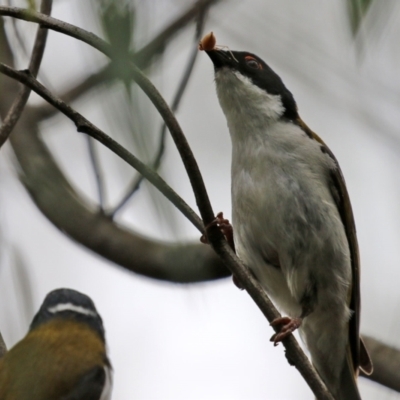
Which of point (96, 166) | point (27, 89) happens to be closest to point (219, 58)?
point (96, 166)

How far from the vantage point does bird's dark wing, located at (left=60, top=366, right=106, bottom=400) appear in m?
3.21

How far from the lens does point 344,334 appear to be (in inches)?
172

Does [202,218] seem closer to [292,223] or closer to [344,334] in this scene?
[292,223]

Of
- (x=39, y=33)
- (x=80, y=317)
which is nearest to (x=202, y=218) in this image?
(x=39, y=33)

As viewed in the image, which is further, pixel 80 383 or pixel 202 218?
pixel 80 383

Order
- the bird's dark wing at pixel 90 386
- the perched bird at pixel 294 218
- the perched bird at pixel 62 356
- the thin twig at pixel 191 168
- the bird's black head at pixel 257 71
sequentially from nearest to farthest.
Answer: the thin twig at pixel 191 168
the perched bird at pixel 62 356
the bird's dark wing at pixel 90 386
the perched bird at pixel 294 218
the bird's black head at pixel 257 71

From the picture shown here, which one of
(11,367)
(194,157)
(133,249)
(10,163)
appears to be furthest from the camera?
(133,249)

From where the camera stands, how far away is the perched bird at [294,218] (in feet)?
13.3

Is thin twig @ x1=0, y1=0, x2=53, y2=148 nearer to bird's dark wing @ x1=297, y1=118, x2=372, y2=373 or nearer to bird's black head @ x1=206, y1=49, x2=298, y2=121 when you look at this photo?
bird's black head @ x1=206, y1=49, x2=298, y2=121

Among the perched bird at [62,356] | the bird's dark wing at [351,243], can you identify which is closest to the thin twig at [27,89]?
the perched bird at [62,356]

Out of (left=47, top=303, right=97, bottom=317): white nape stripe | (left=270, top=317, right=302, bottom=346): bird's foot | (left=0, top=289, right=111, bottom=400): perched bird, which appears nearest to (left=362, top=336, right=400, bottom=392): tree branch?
(left=270, top=317, right=302, bottom=346): bird's foot

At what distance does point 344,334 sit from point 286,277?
62cm

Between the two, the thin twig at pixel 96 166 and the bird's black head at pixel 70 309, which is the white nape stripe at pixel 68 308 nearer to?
the bird's black head at pixel 70 309

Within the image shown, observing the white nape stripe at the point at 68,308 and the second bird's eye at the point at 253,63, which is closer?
the white nape stripe at the point at 68,308
